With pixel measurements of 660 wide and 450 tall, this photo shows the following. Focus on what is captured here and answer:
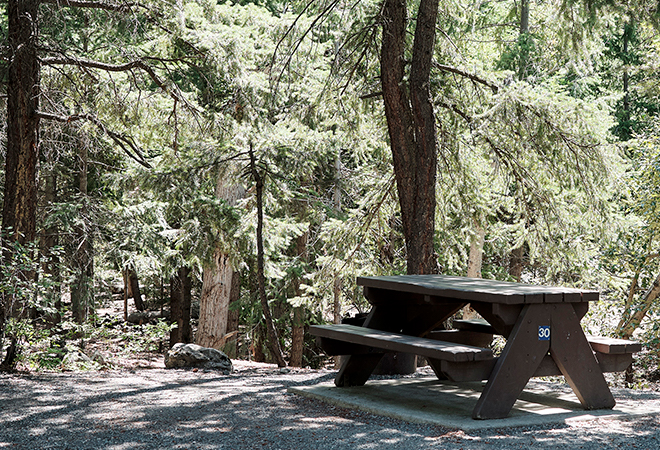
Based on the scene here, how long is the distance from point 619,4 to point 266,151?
17.0ft

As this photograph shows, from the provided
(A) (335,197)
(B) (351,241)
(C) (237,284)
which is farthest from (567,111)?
(C) (237,284)

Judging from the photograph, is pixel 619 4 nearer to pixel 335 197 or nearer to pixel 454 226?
pixel 454 226

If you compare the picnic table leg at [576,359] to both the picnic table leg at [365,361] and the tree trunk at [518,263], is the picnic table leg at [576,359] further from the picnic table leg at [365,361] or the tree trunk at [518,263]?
the tree trunk at [518,263]

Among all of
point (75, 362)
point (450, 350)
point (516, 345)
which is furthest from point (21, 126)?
point (516, 345)

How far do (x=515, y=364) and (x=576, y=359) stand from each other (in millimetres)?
627

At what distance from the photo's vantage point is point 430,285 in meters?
5.67

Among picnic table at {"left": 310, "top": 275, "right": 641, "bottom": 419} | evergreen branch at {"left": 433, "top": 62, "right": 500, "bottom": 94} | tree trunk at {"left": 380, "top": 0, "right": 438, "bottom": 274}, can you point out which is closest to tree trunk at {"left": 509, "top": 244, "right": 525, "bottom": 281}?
evergreen branch at {"left": 433, "top": 62, "right": 500, "bottom": 94}

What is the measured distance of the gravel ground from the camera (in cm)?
450

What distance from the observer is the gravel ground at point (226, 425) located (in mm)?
4504

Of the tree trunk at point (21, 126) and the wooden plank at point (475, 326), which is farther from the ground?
the tree trunk at point (21, 126)

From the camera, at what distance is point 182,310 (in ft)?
68.7

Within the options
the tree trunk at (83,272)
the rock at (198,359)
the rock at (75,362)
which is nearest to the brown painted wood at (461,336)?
the rock at (198,359)

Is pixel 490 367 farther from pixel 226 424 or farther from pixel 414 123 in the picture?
pixel 414 123

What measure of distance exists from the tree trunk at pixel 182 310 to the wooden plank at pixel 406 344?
48.2 ft
